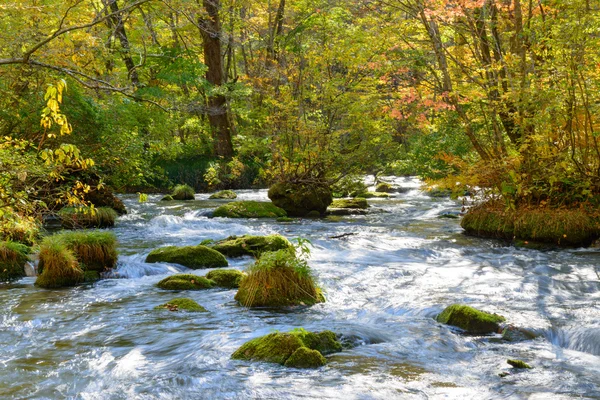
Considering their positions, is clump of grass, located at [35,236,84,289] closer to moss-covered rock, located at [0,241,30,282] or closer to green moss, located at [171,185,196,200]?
moss-covered rock, located at [0,241,30,282]

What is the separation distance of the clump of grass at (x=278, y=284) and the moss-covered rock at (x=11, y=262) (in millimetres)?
4117

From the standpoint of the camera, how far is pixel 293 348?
18.0ft

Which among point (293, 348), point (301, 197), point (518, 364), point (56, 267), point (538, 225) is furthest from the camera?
point (301, 197)

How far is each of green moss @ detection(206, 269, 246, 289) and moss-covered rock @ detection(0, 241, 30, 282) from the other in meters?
3.22

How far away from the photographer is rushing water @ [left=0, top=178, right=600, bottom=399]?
16.0 ft

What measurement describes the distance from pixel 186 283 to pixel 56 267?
82.8 inches

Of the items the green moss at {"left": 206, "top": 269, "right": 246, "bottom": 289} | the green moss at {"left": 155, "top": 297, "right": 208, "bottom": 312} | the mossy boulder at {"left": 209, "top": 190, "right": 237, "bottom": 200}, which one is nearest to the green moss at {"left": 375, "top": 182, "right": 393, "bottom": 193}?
the mossy boulder at {"left": 209, "top": 190, "right": 237, "bottom": 200}

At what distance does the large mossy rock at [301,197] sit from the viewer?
17.5 m

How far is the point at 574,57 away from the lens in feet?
33.7

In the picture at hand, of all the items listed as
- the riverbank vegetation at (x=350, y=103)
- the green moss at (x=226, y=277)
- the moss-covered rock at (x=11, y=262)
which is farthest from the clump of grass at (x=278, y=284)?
the moss-covered rock at (x=11, y=262)

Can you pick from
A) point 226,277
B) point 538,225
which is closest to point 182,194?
point 226,277

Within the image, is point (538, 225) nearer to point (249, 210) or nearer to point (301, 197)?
point (301, 197)

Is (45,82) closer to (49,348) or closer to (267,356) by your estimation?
(49,348)

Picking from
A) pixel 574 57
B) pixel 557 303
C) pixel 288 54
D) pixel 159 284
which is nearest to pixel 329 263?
pixel 159 284
